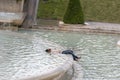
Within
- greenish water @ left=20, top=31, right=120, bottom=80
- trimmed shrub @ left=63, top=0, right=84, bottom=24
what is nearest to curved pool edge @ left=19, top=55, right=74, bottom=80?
greenish water @ left=20, top=31, right=120, bottom=80

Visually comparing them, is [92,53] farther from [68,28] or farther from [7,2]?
[7,2]

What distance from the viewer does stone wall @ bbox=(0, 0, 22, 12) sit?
15914mm

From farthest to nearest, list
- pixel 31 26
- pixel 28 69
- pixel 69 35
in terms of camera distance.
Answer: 1. pixel 31 26
2. pixel 69 35
3. pixel 28 69

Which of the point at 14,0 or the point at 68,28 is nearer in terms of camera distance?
the point at 68,28

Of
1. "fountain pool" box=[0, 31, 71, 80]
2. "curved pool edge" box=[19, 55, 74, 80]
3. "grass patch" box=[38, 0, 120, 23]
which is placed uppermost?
"curved pool edge" box=[19, 55, 74, 80]

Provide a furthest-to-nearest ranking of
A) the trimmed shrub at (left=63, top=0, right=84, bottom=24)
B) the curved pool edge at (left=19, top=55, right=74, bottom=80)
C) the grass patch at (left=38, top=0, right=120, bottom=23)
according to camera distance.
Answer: the grass patch at (left=38, top=0, right=120, bottom=23) → the trimmed shrub at (left=63, top=0, right=84, bottom=24) → the curved pool edge at (left=19, top=55, right=74, bottom=80)

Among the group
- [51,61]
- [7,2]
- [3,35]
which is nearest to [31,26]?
[7,2]

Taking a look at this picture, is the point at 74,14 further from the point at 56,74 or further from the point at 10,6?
the point at 56,74

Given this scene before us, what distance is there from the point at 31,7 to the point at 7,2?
138 cm

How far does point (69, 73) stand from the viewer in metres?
6.35

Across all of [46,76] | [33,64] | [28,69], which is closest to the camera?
[46,76]

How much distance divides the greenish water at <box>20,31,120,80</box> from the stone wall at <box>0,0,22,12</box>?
3.03 meters

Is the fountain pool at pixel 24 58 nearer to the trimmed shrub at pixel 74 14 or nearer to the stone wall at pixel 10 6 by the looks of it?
the trimmed shrub at pixel 74 14

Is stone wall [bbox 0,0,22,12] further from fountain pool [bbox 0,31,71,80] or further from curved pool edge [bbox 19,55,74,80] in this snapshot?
curved pool edge [bbox 19,55,74,80]
